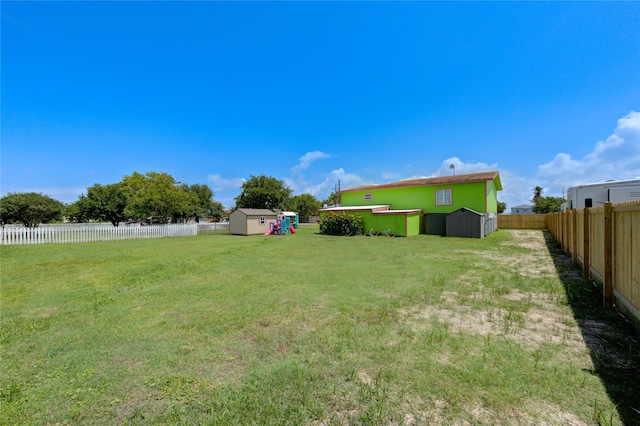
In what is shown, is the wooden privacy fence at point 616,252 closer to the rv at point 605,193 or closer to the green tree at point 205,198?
the rv at point 605,193

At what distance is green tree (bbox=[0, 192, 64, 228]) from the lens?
32.3 m

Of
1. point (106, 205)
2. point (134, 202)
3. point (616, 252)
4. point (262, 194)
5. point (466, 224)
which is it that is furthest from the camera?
point (262, 194)

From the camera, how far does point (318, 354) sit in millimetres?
2879

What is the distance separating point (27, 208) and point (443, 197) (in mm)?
45917

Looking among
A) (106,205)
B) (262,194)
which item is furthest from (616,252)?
(106,205)

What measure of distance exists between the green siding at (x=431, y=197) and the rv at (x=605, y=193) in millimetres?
5616

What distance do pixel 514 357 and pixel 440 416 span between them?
4.41ft

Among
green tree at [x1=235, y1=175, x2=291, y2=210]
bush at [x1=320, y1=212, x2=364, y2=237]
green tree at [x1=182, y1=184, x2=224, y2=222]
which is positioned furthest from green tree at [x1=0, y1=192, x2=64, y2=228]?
bush at [x1=320, y1=212, x2=364, y2=237]

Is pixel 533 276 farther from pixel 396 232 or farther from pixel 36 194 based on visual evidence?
pixel 36 194

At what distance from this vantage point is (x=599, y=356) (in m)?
2.79

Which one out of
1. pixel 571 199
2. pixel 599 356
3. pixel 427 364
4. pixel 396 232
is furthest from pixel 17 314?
pixel 571 199

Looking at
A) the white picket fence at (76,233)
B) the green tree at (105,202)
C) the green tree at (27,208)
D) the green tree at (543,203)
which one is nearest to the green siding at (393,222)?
the white picket fence at (76,233)

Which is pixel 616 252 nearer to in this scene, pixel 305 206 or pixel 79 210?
pixel 79 210

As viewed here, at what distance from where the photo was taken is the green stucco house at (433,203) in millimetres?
18359
